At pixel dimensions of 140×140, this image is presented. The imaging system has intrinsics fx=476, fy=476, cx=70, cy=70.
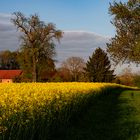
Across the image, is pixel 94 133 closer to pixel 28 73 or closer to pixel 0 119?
pixel 0 119

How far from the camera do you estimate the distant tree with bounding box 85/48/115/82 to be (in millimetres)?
100438

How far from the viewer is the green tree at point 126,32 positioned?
163ft

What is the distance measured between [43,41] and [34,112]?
68.6 metres

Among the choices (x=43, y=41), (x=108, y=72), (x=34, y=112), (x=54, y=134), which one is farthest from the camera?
(x=108, y=72)

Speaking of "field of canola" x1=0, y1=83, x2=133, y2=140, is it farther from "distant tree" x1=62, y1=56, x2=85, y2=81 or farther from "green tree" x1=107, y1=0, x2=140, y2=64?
"distant tree" x1=62, y1=56, x2=85, y2=81

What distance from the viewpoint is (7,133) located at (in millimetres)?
8938

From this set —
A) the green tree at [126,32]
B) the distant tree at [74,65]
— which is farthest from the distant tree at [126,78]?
the green tree at [126,32]

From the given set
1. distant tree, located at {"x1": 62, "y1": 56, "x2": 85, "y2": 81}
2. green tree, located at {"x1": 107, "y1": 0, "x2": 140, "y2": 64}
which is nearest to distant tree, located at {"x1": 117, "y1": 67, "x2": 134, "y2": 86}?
distant tree, located at {"x1": 62, "y1": 56, "x2": 85, "y2": 81}

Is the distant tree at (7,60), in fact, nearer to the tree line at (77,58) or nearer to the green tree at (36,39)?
the tree line at (77,58)

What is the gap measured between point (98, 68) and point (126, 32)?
50045mm

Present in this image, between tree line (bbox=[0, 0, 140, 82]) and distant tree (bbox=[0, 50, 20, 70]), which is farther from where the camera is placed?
distant tree (bbox=[0, 50, 20, 70])

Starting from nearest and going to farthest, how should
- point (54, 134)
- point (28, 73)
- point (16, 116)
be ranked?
point (16, 116), point (54, 134), point (28, 73)

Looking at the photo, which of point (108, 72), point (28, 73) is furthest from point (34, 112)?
point (108, 72)

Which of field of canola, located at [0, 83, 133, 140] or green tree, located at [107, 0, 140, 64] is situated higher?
green tree, located at [107, 0, 140, 64]
